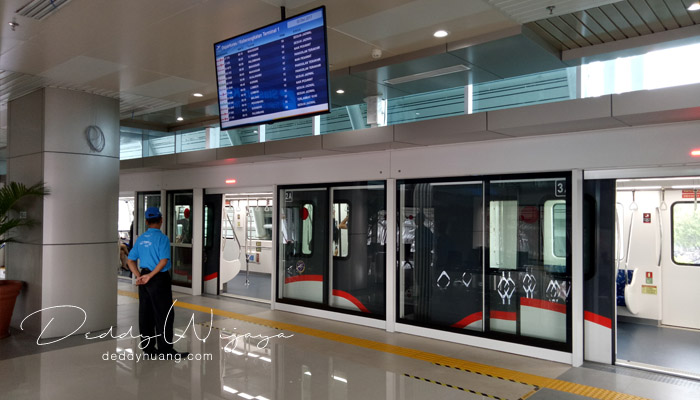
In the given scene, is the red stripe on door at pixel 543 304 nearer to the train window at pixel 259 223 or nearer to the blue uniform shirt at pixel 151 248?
the blue uniform shirt at pixel 151 248

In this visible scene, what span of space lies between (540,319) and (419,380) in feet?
6.14

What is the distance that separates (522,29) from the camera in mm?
4754

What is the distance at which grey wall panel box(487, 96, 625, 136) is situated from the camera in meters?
4.88

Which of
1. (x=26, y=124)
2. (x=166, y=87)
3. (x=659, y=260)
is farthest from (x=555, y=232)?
(x=26, y=124)

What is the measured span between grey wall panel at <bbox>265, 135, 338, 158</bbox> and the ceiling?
3.63 feet

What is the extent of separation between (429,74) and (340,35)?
1.53 m

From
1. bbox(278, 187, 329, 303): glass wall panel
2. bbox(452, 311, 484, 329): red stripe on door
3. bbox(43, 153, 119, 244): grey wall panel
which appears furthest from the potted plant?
bbox(452, 311, 484, 329): red stripe on door

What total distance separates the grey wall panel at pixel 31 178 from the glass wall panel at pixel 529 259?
19.0 ft

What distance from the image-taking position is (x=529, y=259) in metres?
6.17

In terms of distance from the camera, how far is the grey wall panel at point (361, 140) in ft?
21.4

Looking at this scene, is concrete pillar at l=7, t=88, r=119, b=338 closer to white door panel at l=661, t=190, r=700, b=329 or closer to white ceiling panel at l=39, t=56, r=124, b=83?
white ceiling panel at l=39, t=56, r=124, b=83

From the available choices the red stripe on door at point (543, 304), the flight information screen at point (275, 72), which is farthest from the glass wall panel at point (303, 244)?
the flight information screen at point (275, 72)

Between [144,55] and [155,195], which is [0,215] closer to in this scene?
[144,55]

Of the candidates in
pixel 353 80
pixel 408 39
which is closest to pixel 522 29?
pixel 408 39
